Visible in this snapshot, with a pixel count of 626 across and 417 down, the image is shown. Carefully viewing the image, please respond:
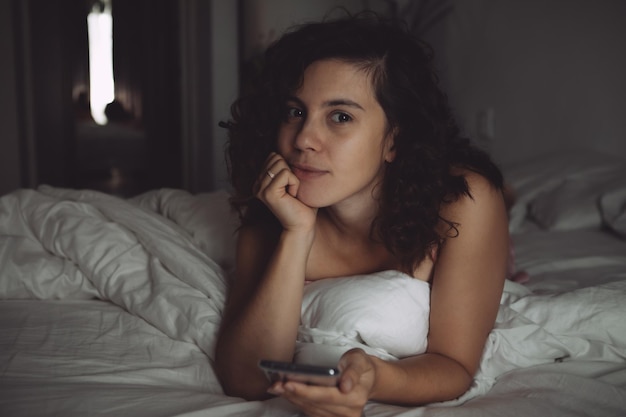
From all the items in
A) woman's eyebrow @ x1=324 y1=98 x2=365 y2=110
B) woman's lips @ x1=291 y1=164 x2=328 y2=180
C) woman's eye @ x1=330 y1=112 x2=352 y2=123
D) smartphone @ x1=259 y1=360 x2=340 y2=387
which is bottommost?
smartphone @ x1=259 y1=360 x2=340 y2=387

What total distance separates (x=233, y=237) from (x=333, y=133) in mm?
519

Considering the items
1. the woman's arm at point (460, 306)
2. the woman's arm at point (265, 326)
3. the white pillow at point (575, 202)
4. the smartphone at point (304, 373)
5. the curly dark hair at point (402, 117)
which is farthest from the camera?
the white pillow at point (575, 202)

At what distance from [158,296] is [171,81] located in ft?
10.8

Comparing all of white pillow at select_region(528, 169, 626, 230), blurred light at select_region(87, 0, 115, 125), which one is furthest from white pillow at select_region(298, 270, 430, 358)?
blurred light at select_region(87, 0, 115, 125)

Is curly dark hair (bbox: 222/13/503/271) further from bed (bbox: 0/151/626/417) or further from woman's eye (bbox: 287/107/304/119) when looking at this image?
bed (bbox: 0/151/626/417)

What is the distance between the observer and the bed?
0.79 m

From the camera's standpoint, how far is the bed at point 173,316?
0.79 metres

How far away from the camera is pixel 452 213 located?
976 millimetres

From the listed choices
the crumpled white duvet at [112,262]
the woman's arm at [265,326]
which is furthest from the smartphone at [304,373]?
the crumpled white duvet at [112,262]

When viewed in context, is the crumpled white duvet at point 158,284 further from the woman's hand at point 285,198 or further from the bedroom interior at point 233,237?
the woman's hand at point 285,198

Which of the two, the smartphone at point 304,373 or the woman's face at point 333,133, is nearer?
the smartphone at point 304,373

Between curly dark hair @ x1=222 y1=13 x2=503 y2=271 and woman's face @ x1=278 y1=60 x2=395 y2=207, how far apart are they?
1.1 inches

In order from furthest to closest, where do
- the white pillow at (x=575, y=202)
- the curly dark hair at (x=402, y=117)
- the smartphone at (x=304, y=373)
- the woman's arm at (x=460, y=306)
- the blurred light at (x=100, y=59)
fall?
the blurred light at (x=100, y=59)
the white pillow at (x=575, y=202)
the curly dark hair at (x=402, y=117)
the woman's arm at (x=460, y=306)
the smartphone at (x=304, y=373)

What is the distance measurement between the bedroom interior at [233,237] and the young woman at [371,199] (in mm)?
60
